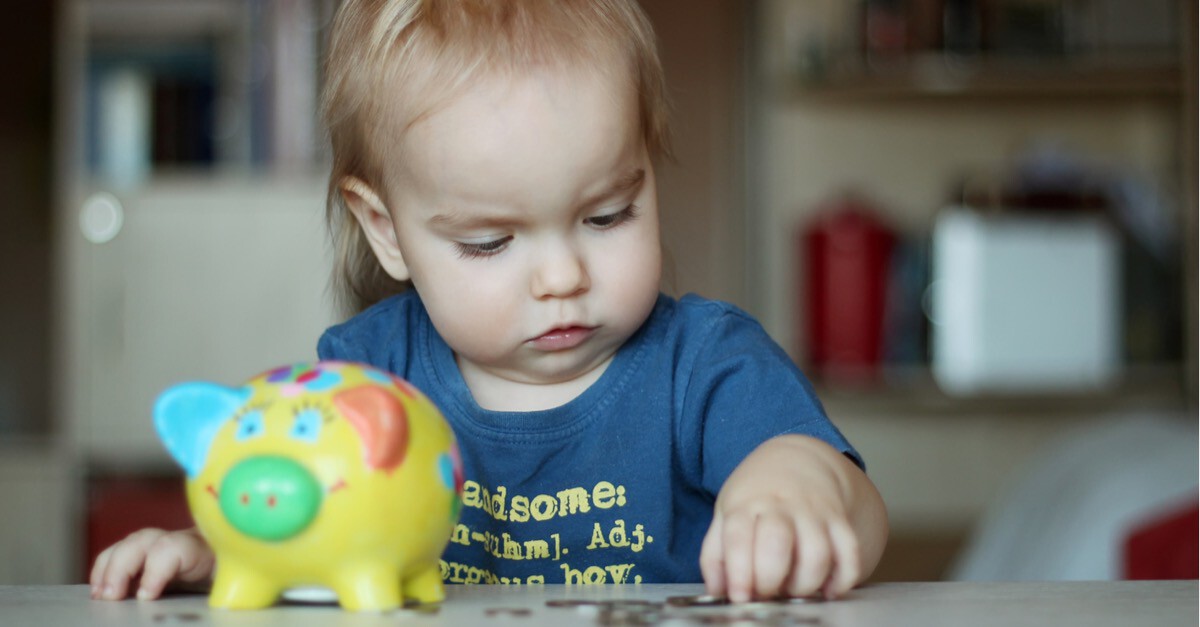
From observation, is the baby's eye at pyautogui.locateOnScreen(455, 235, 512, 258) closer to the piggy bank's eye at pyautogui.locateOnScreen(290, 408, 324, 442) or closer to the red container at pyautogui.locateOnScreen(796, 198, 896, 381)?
the piggy bank's eye at pyautogui.locateOnScreen(290, 408, 324, 442)

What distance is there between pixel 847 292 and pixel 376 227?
2.14 metres

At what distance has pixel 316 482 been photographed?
1.82 ft

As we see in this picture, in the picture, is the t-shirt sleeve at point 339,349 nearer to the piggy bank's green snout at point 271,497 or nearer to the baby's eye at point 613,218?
the baby's eye at point 613,218

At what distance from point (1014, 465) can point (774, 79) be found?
3.23ft

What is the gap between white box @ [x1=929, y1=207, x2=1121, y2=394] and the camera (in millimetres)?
2938

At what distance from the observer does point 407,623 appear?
1.75 feet

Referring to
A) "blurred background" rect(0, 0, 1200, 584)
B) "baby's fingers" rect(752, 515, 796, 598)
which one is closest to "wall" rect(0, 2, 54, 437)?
"blurred background" rect(0, 0, 1200, 584)

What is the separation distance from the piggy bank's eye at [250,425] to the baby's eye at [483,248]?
22 cm

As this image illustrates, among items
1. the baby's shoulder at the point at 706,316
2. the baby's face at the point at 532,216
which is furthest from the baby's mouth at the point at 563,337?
the baby's shoulder at the point at 706,316

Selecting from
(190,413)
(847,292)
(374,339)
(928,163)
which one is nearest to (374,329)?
(374,339)

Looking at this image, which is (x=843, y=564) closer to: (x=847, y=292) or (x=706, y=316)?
(x=706, y=316)

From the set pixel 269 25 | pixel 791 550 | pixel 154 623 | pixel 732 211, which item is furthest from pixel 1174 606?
pixel 732 211

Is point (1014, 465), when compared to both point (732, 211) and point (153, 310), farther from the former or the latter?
point (153, 310)

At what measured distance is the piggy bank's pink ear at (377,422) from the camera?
1.83 feet
